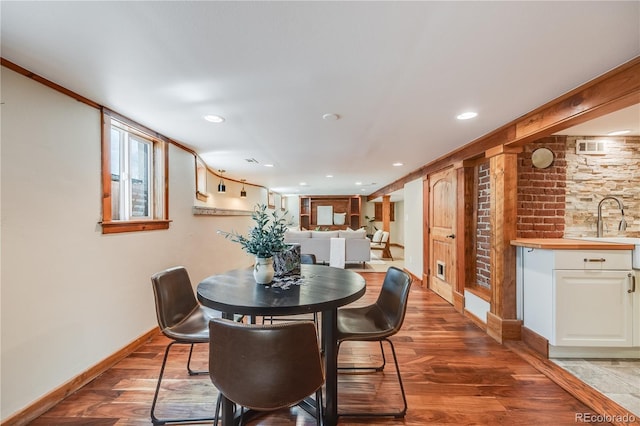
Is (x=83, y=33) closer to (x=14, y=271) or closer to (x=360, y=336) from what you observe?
(x=14, y=271)

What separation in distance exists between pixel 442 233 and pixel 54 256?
13.5 feet

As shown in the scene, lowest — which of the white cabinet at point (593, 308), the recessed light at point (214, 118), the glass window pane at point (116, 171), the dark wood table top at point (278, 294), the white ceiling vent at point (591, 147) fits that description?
the white cabinet at point (593, 308)

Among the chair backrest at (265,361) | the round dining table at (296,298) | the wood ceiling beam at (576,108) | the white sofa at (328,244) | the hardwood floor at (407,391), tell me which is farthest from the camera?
the white sofa at (328,244)

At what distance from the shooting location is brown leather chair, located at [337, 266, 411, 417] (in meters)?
1.58

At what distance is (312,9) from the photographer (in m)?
1.07

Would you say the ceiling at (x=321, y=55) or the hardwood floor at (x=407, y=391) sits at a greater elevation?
the ceiling at (x=321, y=55)

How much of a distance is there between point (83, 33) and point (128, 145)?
1507mm

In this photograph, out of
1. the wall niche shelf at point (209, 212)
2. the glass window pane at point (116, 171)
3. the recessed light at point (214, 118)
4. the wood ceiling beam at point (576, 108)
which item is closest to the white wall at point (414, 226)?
the wood ceiling beam at point (576, 108)

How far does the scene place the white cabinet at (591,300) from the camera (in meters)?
2.13

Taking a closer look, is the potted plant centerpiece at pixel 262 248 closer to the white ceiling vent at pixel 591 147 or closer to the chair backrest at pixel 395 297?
the chair backrest at pixel 395 297

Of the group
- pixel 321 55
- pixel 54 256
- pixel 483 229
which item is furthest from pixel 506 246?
pixel 54 256

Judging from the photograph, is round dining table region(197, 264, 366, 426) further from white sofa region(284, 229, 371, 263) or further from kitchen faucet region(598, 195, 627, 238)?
white sofa region(284, 229, 371, 263)

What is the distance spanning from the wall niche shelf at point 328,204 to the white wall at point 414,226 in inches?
200

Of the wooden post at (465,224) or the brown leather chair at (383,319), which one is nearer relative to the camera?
the brown leather chair at (383,319)
